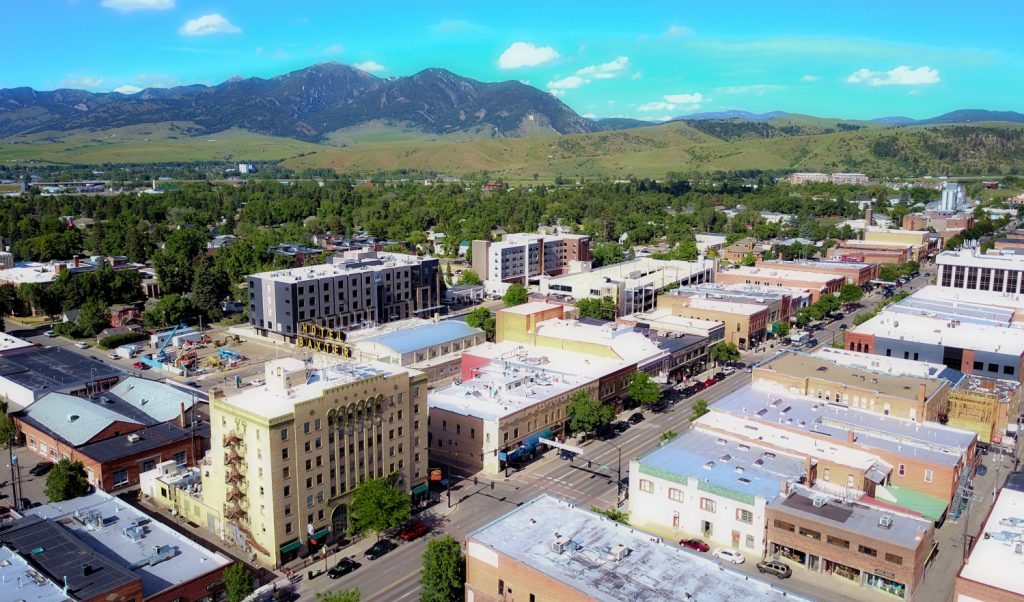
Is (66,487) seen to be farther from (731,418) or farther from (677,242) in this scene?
(677,242)

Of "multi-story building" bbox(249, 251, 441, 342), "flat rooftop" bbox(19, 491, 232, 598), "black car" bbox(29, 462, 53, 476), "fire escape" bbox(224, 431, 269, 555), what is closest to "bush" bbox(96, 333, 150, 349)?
"multi-story building" bbox(249, 251, 441, 342)

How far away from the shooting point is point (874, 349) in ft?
247

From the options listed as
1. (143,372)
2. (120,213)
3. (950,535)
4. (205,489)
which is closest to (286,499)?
(205,489)

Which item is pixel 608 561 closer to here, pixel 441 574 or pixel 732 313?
pixel 441 574

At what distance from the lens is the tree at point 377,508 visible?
143 feet

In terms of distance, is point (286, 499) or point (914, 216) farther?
point (914, 216)

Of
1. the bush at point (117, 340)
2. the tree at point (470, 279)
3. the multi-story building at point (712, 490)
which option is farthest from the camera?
the tree at point (470, 279)

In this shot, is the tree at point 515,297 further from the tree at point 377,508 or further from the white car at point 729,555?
the white car at point 729,555

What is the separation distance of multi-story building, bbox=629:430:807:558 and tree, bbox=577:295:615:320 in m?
48.2

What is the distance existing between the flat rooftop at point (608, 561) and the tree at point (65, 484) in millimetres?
26574

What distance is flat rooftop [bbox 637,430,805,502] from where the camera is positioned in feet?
148

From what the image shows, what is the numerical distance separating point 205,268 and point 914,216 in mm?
156703

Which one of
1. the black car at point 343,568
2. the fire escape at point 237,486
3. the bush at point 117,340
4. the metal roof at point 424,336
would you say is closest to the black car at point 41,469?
the fire escape at point 237,486

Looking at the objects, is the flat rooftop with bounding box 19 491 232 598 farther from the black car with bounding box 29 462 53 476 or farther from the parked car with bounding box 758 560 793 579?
the parked car with bounding box 758 560 793 579
